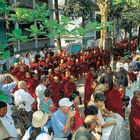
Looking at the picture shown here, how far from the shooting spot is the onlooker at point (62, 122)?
6.90 meters

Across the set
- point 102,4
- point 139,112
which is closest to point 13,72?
point 139,112

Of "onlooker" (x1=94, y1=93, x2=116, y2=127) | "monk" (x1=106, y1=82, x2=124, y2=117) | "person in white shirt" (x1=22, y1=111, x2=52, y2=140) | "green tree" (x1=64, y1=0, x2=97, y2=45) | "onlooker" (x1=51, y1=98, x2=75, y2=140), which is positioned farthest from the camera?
"green tree" (x1=64, y1=0, x2=97, y2=45)

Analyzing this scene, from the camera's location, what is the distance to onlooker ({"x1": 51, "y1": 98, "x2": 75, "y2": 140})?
22.6 ft

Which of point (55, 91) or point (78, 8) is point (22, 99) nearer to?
point (55, 91)

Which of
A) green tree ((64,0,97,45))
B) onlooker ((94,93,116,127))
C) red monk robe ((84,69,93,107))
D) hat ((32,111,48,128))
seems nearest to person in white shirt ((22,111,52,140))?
hat ((32,111,48,128))

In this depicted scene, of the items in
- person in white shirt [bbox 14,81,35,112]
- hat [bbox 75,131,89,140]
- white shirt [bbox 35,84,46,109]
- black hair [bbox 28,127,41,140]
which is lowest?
white shirt [bbox 35,84,46,109]

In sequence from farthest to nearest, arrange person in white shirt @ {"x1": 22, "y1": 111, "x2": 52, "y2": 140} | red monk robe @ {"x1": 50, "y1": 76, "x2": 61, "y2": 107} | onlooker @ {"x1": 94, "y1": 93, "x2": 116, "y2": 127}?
red monk robe @ {"x1": 50, "y1": 76, "x2": 61, "y2": 107} < onlooker @ {"x1": 94, "y1": 93, "x2": 116, "y2": 127} < person in white shirt @ {"x1": 22, "y1": 111, "x2": 52, "y2": 140}

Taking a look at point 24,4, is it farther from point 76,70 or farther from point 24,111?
point 24,111

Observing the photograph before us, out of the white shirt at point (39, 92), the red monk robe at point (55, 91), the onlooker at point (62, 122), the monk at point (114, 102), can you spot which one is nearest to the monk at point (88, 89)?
Result: the red monk robe at point (55, 91)

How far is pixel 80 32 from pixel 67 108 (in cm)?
130

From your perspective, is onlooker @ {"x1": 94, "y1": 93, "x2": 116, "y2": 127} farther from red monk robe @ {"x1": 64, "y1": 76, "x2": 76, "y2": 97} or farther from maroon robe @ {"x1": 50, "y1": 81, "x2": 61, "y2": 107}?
red monk robe @ {"x1": 64, "y1": 76, "x2": 76, "y2": 97}

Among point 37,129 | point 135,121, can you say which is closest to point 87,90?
point 135,121

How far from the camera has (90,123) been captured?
6082 mm

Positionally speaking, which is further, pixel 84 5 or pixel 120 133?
pixel 84 5
